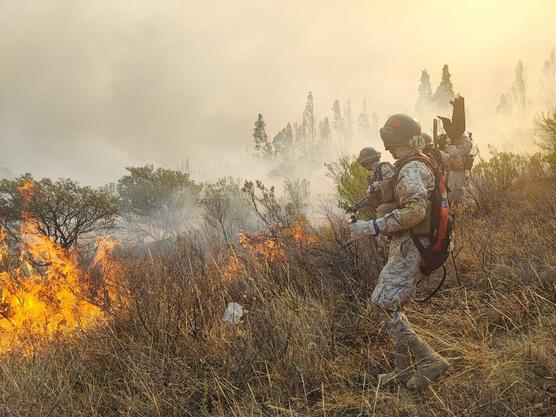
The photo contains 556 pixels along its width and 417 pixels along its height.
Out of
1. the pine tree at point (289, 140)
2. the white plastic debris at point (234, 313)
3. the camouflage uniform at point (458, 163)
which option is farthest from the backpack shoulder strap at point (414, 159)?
the pine tree at point (289, 140)

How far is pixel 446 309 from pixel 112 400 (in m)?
2.97

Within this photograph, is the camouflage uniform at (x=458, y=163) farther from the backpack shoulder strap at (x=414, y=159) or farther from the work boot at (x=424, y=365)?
the work boot at (x=424, y=365)

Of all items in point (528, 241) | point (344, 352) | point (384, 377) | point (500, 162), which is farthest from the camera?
point (500, 162)

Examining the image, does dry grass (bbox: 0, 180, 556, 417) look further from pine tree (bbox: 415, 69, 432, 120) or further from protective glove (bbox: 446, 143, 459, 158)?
pine tree (bbox: 415, 69, 432, 120)

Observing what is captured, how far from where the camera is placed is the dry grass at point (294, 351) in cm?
215

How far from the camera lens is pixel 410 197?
238cm

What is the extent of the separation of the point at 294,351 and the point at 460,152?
6174 millimetres

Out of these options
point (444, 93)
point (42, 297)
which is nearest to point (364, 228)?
point (42, 297)

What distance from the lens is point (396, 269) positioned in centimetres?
248

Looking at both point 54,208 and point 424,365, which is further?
point 54,208

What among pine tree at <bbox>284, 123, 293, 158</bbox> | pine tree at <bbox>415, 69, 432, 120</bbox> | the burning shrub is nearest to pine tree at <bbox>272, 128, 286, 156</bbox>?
pine tree at <bbox>284, 123, 293, 158</bbox>

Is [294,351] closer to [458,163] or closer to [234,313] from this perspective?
[234,313]

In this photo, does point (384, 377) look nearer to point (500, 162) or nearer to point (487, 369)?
point (487, 369)

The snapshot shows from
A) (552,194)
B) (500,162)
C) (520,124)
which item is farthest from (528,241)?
(520,124)
